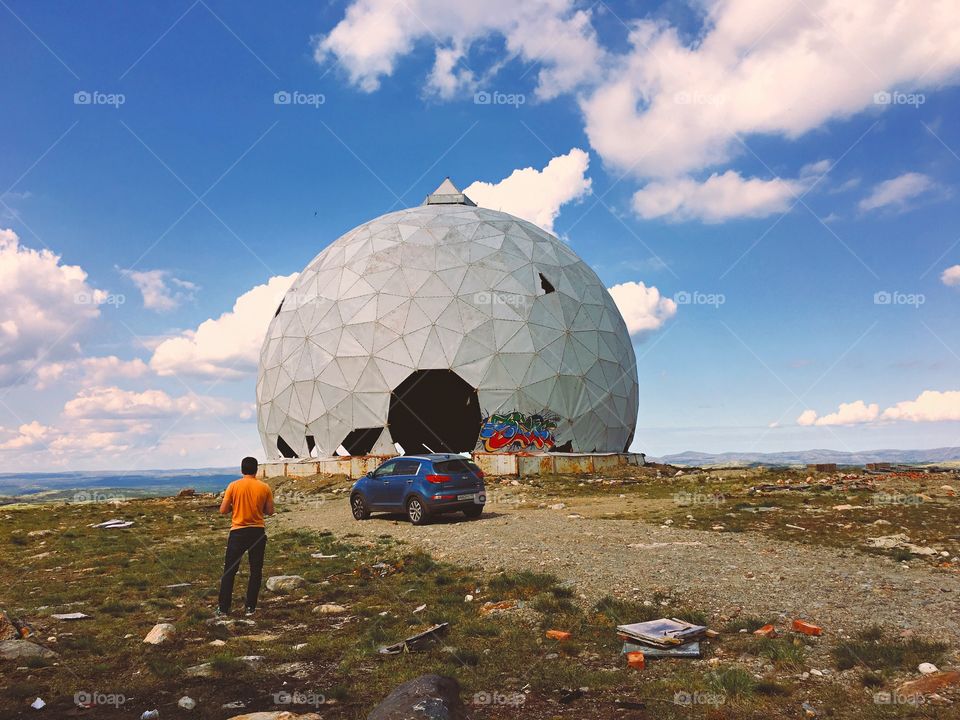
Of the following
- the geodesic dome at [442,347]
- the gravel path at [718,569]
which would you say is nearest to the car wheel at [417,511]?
the gravel path at [718,569]

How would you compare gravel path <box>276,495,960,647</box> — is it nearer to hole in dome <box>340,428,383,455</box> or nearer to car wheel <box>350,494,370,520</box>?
car wheel <box>350,494,370,520</box>

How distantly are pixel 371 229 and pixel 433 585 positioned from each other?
87.6 ft

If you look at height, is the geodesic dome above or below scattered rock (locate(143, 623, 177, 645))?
above

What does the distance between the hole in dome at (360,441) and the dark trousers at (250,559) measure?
19.2 metres

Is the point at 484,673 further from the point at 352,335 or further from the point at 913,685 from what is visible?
the point at 352,335

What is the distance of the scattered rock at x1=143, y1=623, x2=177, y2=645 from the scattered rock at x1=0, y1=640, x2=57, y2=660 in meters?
0.79

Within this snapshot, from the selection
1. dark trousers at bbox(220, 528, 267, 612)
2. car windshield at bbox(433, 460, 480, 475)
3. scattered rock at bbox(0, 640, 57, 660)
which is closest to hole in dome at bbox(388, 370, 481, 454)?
car windshield at bbox(433, 460, 480, 475)

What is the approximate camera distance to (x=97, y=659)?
591 cm

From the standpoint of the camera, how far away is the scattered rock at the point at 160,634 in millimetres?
6371

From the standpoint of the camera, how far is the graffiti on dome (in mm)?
26531

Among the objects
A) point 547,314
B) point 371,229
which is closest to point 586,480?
point 547,314

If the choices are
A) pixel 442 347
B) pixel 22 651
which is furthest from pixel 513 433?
pixel 22 651

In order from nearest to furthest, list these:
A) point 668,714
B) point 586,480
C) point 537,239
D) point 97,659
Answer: point 668,714 < point 97,659 < point 586,480 < point 537,239

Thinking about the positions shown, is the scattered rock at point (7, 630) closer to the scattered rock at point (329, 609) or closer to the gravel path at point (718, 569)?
the scattered rock at point (329, 609)
